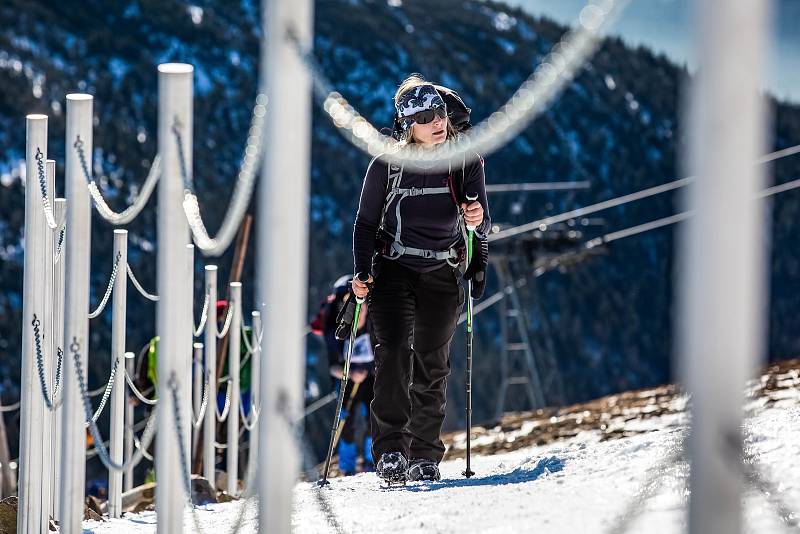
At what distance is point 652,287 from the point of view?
4225 cm

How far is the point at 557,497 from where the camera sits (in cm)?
389

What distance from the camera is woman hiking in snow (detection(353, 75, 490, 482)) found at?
5.05 meters

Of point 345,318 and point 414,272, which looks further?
point 345,318

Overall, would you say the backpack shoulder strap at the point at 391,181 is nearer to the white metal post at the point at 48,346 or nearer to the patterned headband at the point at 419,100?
the patterned headband at the point at 419,100

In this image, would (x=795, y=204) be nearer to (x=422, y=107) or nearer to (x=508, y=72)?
(x=508, y=72)

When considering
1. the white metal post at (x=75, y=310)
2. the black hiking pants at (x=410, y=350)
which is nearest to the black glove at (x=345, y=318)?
the black hiking pants at (x=410, y=350)

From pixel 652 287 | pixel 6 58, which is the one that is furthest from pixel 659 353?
pixel 6 58

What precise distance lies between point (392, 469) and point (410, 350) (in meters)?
0.48

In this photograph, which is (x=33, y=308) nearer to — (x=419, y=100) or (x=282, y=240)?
(x=419, y=100)

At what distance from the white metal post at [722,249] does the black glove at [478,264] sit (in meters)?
3.31

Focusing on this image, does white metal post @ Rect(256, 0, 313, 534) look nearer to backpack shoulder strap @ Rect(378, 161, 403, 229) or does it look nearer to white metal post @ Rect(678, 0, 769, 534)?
white metal post @ Rect(678, 0, 769, 534)

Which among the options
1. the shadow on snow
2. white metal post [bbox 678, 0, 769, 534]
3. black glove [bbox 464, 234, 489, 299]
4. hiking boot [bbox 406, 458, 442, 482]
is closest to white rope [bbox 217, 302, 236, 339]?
black glove [bbox 464, 234, 489, 299]

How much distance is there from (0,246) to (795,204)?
92.4 feet

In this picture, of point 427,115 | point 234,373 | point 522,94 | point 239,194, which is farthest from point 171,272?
point 234,373
